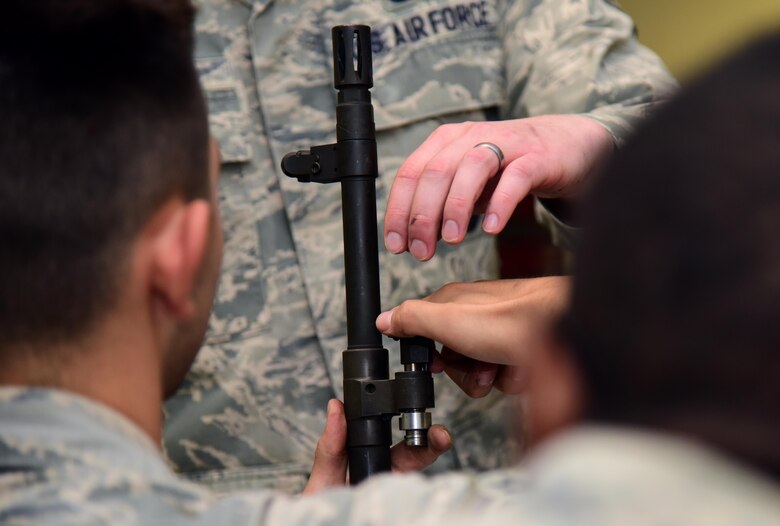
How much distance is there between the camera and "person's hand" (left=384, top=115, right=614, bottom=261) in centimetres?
105

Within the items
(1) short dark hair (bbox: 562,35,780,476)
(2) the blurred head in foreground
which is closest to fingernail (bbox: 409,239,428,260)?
(2) the blurred head in foreground

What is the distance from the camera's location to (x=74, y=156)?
80cm

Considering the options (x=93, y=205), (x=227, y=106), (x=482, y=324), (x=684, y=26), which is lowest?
(x=482, y=324)

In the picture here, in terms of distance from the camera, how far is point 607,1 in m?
1.52

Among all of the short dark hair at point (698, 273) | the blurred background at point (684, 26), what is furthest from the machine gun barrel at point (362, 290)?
the blurred background at point (684, 26)

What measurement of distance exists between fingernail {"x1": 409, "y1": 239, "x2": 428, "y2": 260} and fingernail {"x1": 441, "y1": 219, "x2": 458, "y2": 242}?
0.02 meters

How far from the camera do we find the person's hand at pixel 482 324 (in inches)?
42.1

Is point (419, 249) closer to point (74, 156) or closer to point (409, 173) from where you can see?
point (409, 173)

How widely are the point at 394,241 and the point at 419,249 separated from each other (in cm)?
3

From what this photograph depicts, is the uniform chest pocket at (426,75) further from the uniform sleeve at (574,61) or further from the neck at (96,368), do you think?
the neck at (96,368)

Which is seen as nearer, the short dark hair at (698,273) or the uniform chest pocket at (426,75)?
the short dark hair at (698,273)

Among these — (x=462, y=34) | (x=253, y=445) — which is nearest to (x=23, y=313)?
(x=253, y=445)

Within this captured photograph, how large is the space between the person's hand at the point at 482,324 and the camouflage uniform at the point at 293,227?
0.90 ft

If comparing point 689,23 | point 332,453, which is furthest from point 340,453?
point 689,23
